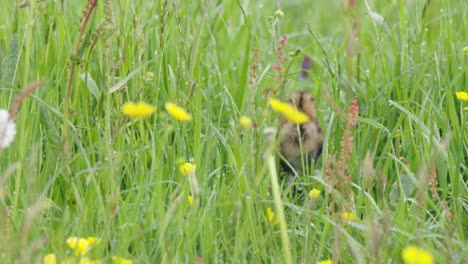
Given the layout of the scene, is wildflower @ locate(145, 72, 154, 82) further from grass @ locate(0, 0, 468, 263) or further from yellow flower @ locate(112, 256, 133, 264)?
yellow flower @ locate(112, 256, 133, 264)

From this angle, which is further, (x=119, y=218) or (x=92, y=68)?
(x=92, y=68)

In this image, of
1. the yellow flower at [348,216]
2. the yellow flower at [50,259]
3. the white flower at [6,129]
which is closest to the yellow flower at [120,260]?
the yellow flower at [50,259]

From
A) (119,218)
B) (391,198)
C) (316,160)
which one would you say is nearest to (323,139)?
(316,160)

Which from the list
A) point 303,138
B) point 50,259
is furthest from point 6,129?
point 303,138

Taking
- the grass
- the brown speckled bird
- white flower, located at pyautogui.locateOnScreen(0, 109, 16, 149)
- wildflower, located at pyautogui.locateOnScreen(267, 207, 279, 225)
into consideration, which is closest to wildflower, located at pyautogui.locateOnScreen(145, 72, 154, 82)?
the grass

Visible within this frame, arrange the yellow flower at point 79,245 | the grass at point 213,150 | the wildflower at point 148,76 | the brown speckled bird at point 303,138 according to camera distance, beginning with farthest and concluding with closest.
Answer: the brown speckled bird at point 303,138 < the wildflower at point 148,76 < the grass at point 213,150 < the yellow flower at point 79,245

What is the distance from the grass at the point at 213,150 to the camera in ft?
7.20

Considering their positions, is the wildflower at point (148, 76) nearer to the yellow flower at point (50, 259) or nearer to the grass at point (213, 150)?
the grass at point (213, 150)

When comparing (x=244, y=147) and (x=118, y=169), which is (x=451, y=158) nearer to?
(x=244, y=147)

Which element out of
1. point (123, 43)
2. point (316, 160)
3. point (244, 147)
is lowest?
point (316, 160)

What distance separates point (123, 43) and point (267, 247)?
852 millimetres

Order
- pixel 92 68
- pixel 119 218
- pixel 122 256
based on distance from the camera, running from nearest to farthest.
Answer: pixel 122 256 → pixel 119 218 → pixel 92 68

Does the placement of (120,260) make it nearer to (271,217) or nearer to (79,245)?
(79,245)

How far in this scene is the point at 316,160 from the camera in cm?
310
